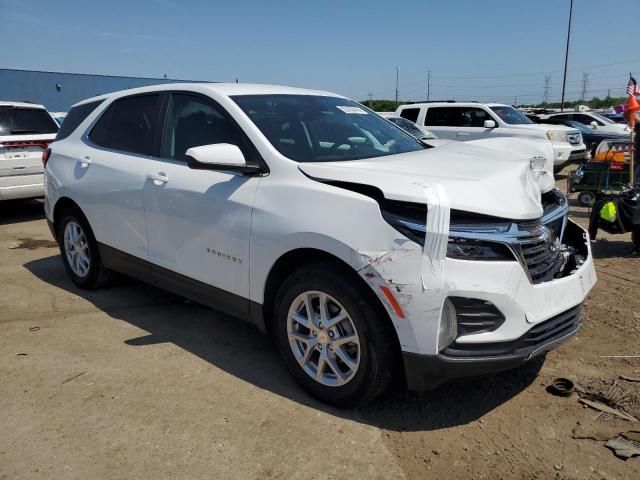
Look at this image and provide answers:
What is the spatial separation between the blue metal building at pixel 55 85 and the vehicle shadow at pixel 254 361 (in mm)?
26545

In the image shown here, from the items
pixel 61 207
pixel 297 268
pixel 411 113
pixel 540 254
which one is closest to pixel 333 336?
pixel 297 268

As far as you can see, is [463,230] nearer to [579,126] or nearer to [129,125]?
[129,125]

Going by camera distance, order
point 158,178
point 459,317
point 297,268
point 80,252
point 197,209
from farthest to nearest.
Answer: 1. point 80,252
2. point 158,178
3. point 197,209
4. point 297,268
5. point 459,317

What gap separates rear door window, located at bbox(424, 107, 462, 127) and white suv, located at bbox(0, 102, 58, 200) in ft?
29.2

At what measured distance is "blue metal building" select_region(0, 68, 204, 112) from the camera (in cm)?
2991

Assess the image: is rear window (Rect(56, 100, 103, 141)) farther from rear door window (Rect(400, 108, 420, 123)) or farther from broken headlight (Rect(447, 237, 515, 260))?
rear door window (Rect(400, 108, 420, 123))

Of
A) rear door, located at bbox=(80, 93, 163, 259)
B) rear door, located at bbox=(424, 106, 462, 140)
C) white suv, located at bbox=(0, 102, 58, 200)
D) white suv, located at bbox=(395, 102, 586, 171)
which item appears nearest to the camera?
rear door, located at bbox=(80, 93, 163, 259)

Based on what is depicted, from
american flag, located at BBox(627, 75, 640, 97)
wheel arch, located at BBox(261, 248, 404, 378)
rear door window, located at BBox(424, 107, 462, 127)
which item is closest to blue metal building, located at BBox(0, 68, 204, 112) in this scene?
rear door window, located at BBox(424, 107, 462, 127)

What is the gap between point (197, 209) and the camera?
3.51 meters

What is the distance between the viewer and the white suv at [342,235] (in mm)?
2566

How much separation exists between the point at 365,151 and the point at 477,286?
138 cm

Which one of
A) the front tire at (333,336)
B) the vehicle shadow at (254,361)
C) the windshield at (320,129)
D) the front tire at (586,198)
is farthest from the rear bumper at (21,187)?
the front tire at (586,198)

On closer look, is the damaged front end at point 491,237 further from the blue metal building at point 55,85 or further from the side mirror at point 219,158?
the blue metal building at point 55,85

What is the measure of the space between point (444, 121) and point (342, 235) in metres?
11.8
